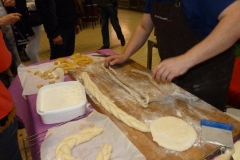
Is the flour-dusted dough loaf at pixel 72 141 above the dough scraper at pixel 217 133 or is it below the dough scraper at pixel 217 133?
below

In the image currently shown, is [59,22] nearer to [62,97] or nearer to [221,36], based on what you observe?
[62,97]

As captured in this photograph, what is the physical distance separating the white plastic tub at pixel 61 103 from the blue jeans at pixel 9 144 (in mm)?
245

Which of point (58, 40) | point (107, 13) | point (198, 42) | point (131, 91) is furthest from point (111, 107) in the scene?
point (107, 13)

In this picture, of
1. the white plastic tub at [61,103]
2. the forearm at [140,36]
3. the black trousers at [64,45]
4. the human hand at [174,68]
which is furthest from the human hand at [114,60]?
the black trousers at [64,45]

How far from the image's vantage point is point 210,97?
130cm

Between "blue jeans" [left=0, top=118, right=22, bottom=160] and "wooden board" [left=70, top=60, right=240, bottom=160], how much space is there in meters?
0.45

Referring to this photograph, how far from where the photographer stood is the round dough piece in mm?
865

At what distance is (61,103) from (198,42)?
2.60 ft

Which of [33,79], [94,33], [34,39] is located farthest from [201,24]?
[94,33]

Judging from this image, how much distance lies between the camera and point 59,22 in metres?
2.60

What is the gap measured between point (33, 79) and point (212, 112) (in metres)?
1.21

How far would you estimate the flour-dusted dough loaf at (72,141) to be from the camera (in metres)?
0.83

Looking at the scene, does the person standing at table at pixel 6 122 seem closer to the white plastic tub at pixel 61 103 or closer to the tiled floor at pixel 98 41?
the white plastic tub at pixel 61 103

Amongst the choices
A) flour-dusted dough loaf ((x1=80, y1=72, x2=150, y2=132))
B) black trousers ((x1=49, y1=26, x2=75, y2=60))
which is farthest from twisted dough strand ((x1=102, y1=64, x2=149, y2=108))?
black trousers ((x1=49, y1=26, x2=75, y2=60))
